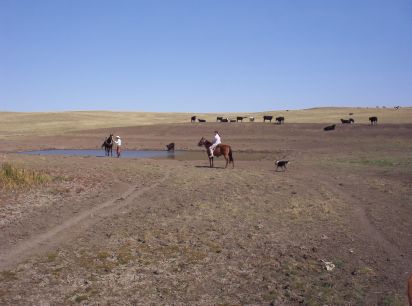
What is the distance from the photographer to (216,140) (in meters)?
27.3

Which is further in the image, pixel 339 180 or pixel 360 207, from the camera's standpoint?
pixel 339 180

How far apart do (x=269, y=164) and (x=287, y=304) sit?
21300 mm

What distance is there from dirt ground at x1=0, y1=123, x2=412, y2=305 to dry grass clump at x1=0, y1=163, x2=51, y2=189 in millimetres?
632

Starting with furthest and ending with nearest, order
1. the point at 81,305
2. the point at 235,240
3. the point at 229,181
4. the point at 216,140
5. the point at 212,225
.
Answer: the point at 216,140
the point at 229,181
the point at 212,225
the point at 235,240
the point at 81,305

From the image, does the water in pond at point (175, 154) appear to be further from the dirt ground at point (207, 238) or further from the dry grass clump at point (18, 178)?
the dry grass clump at point (18, 178)

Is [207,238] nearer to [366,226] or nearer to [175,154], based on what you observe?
[366,226]

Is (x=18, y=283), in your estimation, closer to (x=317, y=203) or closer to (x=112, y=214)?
(x=112, y=214)

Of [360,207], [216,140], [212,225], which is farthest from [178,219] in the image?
[216,140]

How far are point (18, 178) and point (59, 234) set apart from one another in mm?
7841

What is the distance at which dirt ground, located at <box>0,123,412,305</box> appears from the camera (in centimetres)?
838

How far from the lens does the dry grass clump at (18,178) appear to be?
18.1 m

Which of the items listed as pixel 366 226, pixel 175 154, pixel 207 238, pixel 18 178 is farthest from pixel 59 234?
pixel 175 154

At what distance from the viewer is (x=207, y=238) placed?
A: 37.5 feet

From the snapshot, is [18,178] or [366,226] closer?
[366,226]
